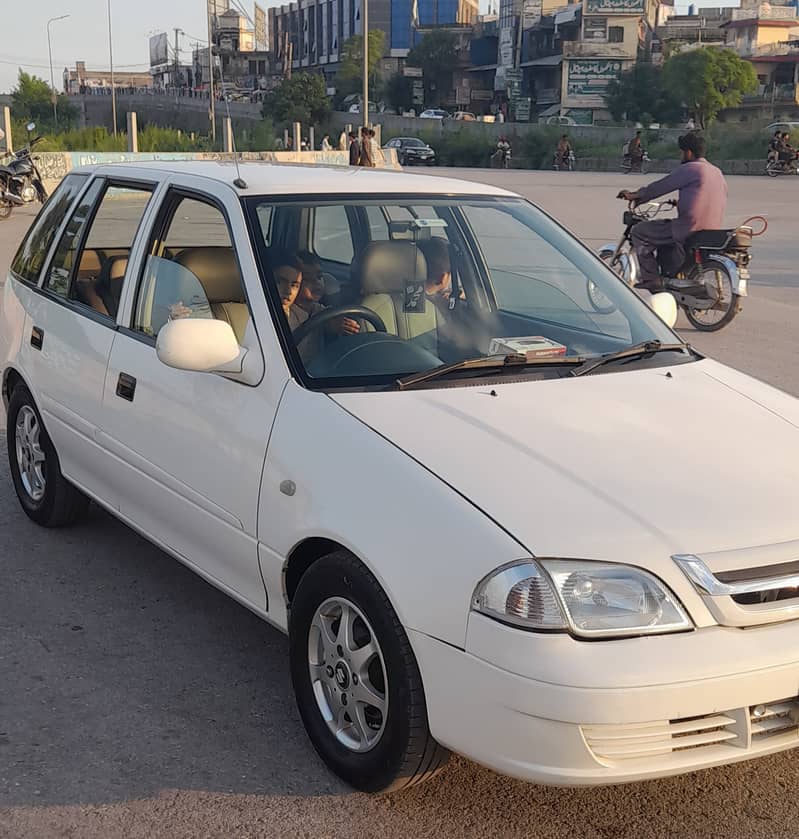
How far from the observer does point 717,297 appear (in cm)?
1109

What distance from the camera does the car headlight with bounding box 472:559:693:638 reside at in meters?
2.72

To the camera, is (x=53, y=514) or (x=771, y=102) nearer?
(x=53, y=514)

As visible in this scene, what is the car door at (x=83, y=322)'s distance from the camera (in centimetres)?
460

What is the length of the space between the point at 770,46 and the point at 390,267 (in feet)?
369

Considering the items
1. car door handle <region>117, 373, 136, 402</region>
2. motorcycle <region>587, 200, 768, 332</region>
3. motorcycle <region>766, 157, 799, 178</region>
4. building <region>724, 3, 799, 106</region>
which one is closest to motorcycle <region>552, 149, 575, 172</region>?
motorcycle <region>766, 157, 799, 178</region>

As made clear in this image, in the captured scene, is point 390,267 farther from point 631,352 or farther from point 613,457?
point 613,457

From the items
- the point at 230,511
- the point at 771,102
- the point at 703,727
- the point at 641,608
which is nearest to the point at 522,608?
the point at 641,608

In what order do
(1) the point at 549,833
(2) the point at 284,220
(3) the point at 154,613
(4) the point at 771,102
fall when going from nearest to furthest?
(1) the point at 549,833
(2) the point at 284,220
(3) the point at 154,613
(4) the point at 771,102

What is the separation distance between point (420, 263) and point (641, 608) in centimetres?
185

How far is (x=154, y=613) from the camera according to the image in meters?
4.49

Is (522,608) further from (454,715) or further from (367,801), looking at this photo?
(367,801)

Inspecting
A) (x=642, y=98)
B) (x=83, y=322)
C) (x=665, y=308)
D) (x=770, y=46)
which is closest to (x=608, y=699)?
(x=665, y=308)

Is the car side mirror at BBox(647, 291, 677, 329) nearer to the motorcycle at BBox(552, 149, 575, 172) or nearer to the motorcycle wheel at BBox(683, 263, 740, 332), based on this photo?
the motorcycle wheel at BBox(683, 263, 740, 332)

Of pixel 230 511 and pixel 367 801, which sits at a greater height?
pixel 230 511
